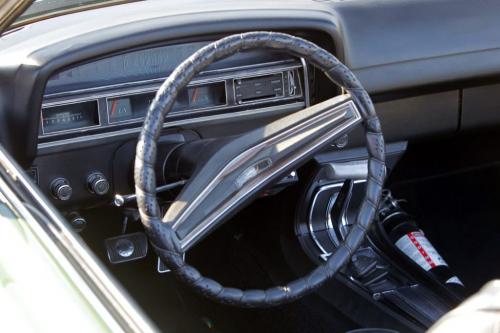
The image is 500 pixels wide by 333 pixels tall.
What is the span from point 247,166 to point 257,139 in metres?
0.06

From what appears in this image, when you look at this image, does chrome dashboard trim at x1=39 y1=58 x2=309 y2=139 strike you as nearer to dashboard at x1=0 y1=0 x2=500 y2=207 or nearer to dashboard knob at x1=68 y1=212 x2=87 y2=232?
dashboard at x1=0 y1=0 x2=500 y2=207

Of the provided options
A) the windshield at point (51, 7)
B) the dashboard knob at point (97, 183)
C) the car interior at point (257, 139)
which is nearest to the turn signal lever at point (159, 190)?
the car interior at point (257, 139)

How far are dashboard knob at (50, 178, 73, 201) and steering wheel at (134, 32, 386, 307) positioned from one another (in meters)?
0.43

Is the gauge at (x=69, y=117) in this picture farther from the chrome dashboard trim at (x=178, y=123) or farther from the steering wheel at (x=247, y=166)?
the steering wheel at (x=247, y=166)

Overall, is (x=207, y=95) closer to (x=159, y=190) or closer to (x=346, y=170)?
(x=159, y=190)

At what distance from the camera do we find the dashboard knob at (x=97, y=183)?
213 centimetres

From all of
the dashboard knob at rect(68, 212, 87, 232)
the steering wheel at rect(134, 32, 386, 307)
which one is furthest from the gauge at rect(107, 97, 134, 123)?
the steering wheel at rect(134, 32, 386, 307)

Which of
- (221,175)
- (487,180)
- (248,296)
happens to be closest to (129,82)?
(221,175)

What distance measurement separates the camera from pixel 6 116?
1.98 m

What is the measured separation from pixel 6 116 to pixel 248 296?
70cm

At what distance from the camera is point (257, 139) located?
71.8 inches

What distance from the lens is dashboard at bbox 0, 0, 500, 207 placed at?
6.59ft

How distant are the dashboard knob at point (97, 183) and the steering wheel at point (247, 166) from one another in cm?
40

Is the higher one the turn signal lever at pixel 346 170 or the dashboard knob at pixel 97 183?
the dashboard knob at pixel 97 183
